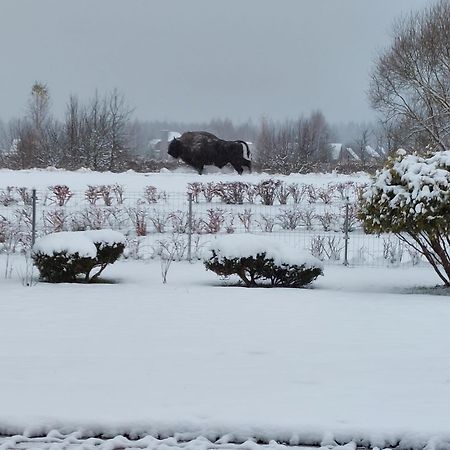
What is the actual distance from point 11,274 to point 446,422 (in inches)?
349

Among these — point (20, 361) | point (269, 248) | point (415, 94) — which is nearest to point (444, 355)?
point (20, 361)

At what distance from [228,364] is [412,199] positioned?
16.5 feet

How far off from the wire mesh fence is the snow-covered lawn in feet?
14.6

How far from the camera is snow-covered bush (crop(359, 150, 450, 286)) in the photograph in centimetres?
972

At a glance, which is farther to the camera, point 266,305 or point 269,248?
point 269,248

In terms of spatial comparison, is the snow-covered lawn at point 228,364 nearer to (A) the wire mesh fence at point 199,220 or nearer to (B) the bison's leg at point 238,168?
(A) the wire mesh fence at point 199,220

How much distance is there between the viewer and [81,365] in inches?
229

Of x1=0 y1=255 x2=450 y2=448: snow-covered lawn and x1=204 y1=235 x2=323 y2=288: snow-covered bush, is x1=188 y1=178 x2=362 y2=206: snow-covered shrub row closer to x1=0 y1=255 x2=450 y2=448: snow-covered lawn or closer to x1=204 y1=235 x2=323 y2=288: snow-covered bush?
x1=204 y1=235 x2=323 y2=288: snow-covered bush

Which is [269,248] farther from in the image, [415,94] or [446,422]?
[415,94]

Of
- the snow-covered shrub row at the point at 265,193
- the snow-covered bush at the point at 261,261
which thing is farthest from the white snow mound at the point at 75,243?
the snow-covered shrub row at the point at 265,193

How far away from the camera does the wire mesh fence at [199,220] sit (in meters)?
14.5

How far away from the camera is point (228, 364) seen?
5930 millimetres

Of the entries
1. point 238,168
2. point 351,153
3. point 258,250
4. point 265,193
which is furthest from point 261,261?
point 351,153

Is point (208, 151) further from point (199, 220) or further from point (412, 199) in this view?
point (412, 199)
